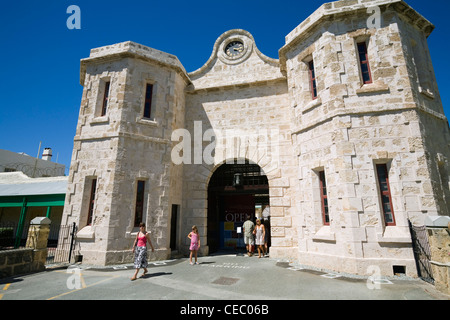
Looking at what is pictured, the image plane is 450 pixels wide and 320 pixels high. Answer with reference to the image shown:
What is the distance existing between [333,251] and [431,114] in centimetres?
582

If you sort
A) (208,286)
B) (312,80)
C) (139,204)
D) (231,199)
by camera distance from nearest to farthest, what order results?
(208,286) → (312,80) → (139,204) → (231,199)

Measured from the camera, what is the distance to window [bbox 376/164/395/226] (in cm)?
688

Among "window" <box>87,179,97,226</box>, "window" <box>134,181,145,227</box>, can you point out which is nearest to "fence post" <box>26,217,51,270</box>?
"window" <box>87,179,97,226</box>

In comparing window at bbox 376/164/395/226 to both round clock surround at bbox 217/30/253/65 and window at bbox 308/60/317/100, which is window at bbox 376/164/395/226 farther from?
round clock surround at bbox 217/30/253/65

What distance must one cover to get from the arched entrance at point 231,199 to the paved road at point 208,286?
4042 mm

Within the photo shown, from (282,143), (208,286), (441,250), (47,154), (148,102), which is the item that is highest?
(47,154)

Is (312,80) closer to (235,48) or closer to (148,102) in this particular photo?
(235,48)

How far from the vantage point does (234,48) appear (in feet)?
40.9

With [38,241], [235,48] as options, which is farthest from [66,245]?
[235,48]

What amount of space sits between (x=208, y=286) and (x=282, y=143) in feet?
23.1

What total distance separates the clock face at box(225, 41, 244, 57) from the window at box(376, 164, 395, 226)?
8.98 metres

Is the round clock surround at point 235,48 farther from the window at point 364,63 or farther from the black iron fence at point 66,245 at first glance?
the black iron fence at point 66,245

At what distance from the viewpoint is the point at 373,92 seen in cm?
758

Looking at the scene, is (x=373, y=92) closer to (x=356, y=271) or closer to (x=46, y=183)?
(x=356, y=271)
